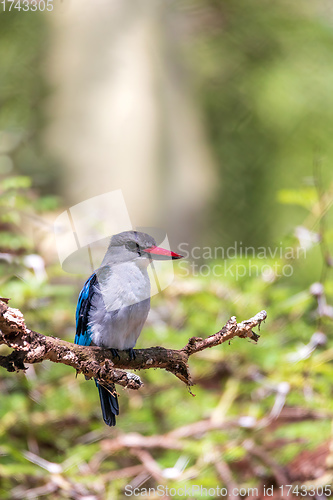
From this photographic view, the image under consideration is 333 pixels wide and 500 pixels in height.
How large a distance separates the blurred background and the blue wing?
446mm

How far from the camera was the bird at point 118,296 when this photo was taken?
600 mm

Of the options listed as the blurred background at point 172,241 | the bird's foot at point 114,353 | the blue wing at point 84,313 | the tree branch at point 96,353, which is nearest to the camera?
the tree branch at point 96,353

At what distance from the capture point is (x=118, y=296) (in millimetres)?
649

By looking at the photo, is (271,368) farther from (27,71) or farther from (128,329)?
(27,71)

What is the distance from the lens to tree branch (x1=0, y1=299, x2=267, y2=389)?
0.54 m

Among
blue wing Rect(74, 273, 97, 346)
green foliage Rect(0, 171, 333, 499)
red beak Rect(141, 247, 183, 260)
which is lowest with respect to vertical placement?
green foliage Rect(0, 171, 333, 499)

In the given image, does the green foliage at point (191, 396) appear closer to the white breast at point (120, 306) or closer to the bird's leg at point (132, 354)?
the white breast at point (120, 306)

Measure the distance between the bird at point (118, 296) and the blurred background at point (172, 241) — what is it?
1.64ft

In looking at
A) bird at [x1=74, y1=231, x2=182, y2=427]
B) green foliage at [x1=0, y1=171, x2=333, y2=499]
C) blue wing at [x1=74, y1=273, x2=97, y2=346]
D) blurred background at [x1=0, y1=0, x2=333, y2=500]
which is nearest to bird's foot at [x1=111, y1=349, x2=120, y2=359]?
bird at [x1=74, y1=231, x2=182, y2=427]

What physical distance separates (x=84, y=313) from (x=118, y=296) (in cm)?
24

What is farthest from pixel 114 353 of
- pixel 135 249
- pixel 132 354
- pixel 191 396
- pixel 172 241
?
pixel 191 396

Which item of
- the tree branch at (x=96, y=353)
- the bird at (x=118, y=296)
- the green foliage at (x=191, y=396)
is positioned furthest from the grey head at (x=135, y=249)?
the green foliage at (x=191, y=396)

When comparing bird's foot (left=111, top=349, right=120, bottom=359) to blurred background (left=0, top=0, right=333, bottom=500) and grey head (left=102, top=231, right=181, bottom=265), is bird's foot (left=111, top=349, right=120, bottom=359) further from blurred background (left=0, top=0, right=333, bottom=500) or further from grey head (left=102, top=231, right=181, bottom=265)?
blurred background (left=0, top=0, right=333, bottom=500)

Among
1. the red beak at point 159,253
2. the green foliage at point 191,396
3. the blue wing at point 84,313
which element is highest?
the red beak at point 159,253
